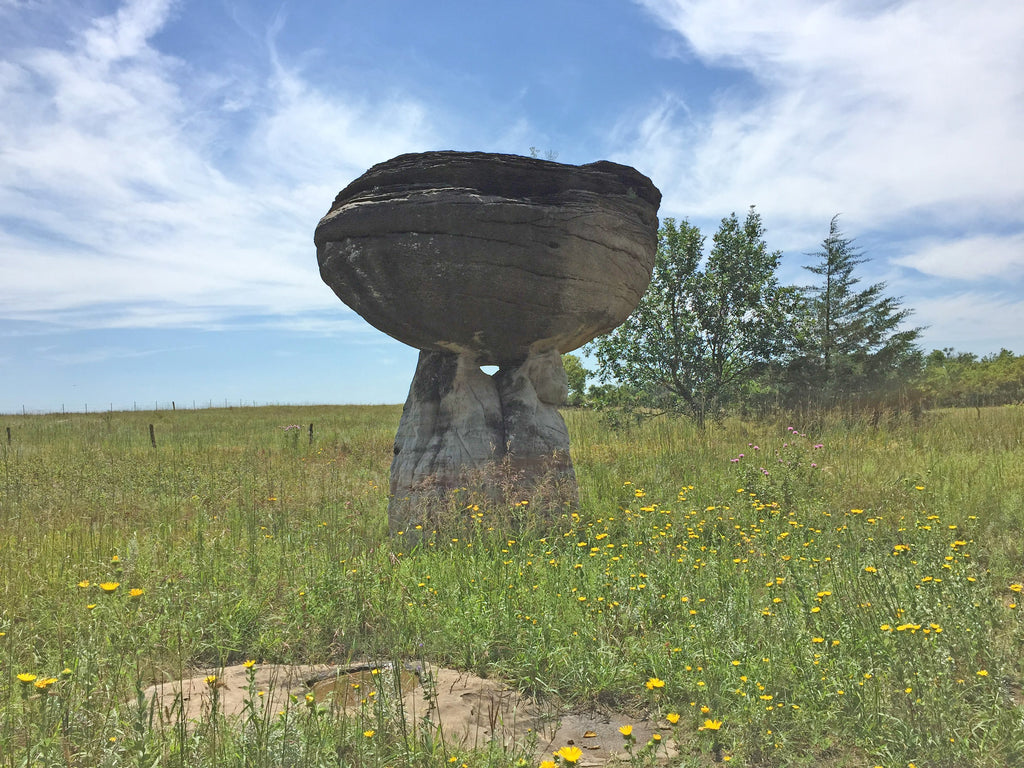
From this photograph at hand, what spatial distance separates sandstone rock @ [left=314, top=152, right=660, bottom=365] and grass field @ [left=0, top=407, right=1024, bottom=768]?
1866 mm

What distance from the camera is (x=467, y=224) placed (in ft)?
18.8

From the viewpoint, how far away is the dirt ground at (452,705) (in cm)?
261

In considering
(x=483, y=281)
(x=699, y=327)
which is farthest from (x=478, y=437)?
(x=699, y=327)

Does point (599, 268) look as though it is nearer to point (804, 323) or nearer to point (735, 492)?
point (735, 492)

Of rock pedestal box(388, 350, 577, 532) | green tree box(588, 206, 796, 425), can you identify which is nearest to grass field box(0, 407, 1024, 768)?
rock pedestal box(388, 350, 577, 532)

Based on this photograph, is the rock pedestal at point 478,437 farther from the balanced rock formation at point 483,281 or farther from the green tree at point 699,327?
the green tree at point 699,327

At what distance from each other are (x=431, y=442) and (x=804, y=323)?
39.7ft

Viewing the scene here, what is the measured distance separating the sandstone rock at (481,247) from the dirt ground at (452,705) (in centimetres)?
356

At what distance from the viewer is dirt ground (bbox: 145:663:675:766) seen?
2.61 metres

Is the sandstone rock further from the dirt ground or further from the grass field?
the dirt ground

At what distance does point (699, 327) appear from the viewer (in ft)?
51.0

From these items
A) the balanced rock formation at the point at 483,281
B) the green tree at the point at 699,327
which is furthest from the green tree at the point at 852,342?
the balanced rock formation at the point at 483,281

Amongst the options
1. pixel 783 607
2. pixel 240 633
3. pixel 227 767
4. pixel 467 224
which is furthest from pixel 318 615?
pixel 467 224

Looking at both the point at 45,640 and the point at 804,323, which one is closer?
the point at 45,640
